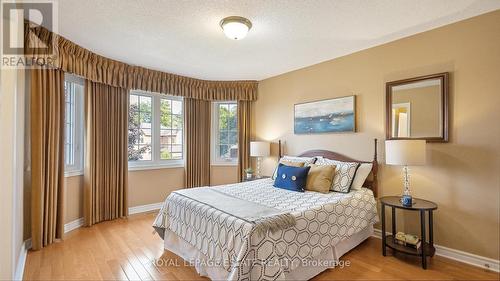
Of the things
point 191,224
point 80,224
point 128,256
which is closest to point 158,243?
point 128,256

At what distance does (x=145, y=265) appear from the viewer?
236cm

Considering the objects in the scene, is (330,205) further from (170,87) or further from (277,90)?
(170,87)

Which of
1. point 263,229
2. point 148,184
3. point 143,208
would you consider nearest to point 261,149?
point 148,184

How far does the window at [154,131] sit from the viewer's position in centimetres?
417

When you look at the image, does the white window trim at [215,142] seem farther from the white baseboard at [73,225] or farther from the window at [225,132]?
the white baseboard at [73,225]

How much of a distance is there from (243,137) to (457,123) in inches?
127

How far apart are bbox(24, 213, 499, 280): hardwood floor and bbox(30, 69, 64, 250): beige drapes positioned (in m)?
0.25

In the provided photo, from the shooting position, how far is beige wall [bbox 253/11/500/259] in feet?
7.61

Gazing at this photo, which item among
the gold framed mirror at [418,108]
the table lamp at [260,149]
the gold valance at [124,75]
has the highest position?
the gold valance at [124,75]

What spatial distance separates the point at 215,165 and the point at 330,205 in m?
2.95

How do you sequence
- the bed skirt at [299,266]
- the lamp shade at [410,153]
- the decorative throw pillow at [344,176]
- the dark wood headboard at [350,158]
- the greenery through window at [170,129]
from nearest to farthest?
the bed skirt at [299,266] → the lamp shade at [410,153] → the decorative throw pillow at [344,176] → the dark wood headboard at [350,158] → the greenery through window at [170,129]

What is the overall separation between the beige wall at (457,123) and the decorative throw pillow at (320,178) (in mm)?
624

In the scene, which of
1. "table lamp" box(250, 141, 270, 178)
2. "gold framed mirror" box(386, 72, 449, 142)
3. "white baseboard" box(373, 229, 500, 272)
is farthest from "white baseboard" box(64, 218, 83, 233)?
"white baseboard" box(373, 229, 500, 272)

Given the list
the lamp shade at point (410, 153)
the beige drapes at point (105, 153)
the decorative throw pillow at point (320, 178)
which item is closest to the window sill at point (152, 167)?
the beige drapes at point (105, 153)
